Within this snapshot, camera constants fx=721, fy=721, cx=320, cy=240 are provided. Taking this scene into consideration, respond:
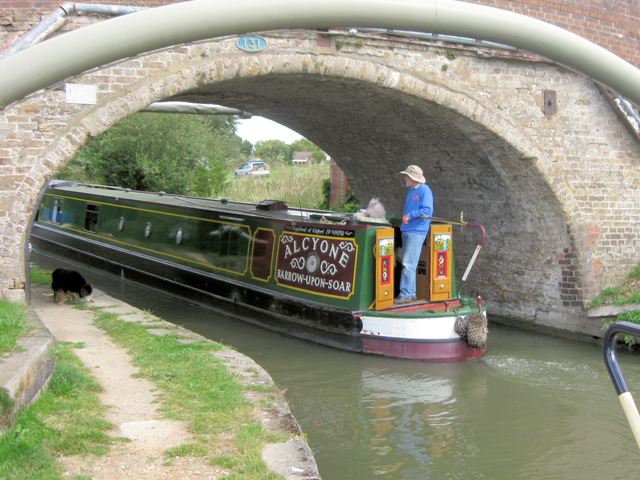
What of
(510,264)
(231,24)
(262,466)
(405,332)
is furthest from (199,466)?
(510,264)

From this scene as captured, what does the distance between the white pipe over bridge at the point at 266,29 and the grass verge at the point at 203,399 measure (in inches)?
93.4

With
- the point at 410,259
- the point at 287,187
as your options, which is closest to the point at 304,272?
the point at 410,259

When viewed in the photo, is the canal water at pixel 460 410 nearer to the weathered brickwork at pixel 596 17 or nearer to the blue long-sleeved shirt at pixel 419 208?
the blue long-sleeved shirt at pixel 419 208

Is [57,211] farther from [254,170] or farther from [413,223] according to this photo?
[254,170]

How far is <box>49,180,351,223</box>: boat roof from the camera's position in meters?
9.57

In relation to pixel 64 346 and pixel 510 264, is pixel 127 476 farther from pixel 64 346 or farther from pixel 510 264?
pixel 510 264

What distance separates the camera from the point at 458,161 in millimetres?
10414

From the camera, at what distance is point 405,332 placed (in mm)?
8125

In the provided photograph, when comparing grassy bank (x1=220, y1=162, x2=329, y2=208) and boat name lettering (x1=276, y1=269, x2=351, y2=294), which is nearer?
boat name lettering (x1=276, y1=269, x2=351, y2=294)

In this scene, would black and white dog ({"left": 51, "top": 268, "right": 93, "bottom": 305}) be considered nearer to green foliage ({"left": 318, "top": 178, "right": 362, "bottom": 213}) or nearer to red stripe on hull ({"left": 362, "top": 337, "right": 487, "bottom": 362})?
red stripe on hull ({"left": 362, "top": 337, "right": 487, "bottom": 362})

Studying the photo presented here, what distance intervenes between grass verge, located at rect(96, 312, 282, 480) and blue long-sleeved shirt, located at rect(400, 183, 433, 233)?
10.1 feet

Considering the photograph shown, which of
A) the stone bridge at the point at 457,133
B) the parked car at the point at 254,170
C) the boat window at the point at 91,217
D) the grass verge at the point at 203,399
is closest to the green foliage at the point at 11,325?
the grass verge at the point at 203,399

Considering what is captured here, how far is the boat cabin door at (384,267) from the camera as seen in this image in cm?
829

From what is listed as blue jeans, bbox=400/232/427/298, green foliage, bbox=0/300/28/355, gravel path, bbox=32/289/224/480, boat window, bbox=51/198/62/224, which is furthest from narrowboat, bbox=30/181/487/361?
green foliage, bbox=0/300/28/355
